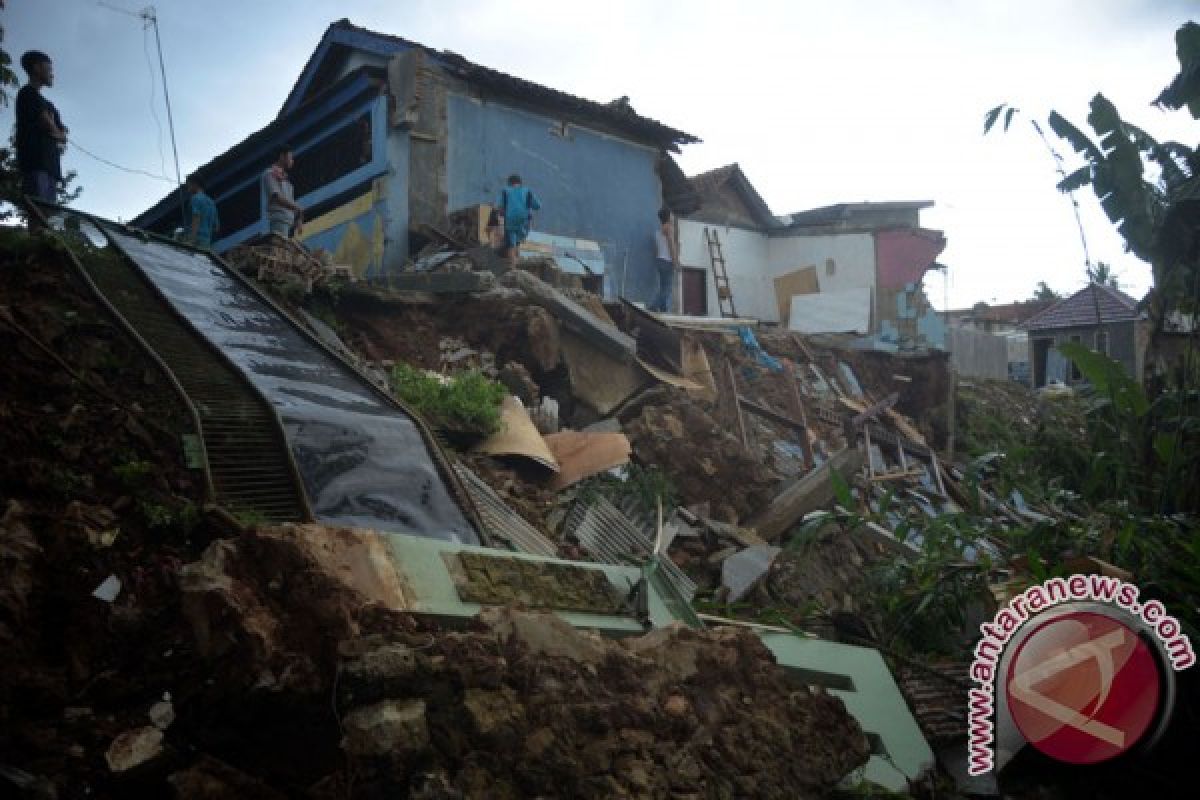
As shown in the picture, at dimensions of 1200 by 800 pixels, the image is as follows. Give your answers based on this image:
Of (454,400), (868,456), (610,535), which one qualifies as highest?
(454,400)

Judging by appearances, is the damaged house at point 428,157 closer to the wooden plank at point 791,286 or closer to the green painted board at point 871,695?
the wooden plank at point 791,286

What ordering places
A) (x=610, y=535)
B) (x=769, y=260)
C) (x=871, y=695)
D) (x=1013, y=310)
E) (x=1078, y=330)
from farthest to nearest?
(x=1013, y=310), (x=1078, y=330), (x=769, y=260), (x=610, y=535), (x=871, y=695)

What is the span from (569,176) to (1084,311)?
675 inches

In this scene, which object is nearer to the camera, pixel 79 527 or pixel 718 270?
pixel 79 527

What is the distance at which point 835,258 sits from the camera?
2186 cm

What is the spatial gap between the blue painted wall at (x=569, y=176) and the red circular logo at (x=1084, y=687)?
1177 cm

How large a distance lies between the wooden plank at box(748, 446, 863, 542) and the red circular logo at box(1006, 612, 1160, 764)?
16.4 ft

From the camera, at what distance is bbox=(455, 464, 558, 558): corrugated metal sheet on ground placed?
598cm

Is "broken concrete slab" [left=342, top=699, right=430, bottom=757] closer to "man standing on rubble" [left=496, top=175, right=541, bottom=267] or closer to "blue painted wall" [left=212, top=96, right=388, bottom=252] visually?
"man standing on rubble" [left=496, top=175, right=541, bottom=267]

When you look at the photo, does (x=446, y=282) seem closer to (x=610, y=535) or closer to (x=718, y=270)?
(x=610, y=535)

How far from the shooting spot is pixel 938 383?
16.3m

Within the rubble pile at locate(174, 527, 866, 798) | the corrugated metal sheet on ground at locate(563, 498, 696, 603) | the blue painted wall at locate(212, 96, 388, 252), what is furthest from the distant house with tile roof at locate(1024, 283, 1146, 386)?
the rubble pile at locate(174, 527, 866, 798)

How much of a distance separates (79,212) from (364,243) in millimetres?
5476

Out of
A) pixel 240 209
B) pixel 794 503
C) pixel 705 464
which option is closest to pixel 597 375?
pixel 705 464
